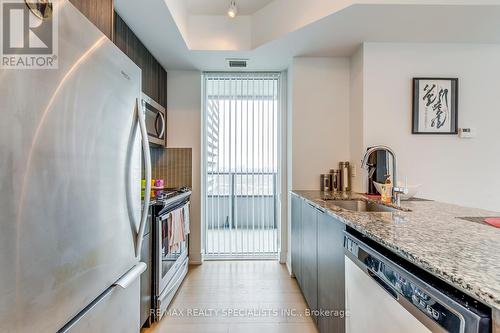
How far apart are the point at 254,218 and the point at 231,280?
880mm

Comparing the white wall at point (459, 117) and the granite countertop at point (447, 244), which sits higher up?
the white wall at point (459, 117)

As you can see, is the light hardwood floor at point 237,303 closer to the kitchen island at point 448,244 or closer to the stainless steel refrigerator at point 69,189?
the stainless steel refrigerator at point 69,189

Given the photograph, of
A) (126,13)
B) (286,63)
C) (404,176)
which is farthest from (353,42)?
(126,13)

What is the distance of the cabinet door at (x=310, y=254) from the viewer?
6.00ft

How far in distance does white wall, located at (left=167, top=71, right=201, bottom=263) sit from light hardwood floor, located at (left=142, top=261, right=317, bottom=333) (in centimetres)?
50

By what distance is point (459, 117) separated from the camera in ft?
8.16

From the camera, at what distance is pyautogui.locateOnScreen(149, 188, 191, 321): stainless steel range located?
1.96m

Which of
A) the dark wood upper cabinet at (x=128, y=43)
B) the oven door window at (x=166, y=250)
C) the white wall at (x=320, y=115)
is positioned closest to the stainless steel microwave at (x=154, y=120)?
the dark wood upper cabinet at (x=128, y=43)

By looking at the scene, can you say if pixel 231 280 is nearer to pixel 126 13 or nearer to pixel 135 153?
pixel 135 153

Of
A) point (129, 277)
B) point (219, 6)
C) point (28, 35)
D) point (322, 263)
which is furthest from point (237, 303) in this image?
point (219, 6)

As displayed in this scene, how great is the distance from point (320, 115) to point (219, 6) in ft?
5.16

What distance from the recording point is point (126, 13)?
2006mm

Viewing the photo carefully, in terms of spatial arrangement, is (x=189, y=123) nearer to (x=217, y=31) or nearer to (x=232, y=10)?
(x=217, y=31)

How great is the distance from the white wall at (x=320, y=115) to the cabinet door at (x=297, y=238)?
377 millimetres
